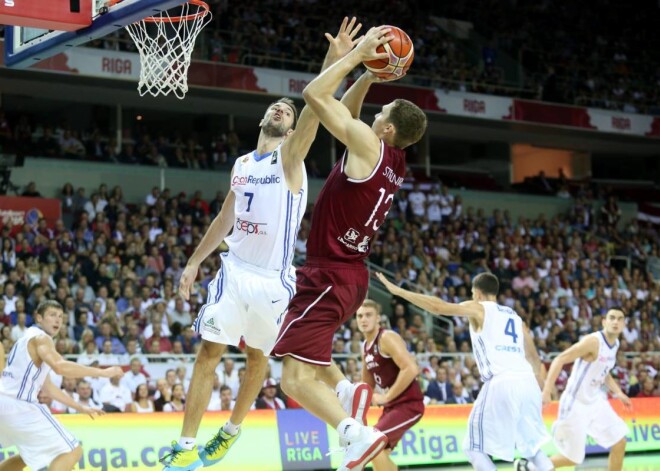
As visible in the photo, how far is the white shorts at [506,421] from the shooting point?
9125mm

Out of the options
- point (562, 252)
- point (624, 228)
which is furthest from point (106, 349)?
point (624, 228)

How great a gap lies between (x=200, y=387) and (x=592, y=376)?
6.07 metres

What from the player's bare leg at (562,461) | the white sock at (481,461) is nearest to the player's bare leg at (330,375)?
the white sock at (481,461)

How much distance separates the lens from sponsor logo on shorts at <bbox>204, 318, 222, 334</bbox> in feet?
22.4

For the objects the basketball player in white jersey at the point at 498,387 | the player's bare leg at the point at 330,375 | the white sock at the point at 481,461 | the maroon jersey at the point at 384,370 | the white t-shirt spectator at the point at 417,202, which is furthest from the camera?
the white t-shirt spectator at the point at 417,202

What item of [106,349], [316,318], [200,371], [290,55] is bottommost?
[106,349]

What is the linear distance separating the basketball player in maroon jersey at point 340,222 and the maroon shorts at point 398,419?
155 inches

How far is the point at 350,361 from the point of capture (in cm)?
1555

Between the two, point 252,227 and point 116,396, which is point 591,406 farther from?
point 116,396

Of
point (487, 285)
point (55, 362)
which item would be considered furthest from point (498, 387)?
point (55, 362)

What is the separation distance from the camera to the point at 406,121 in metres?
6.17

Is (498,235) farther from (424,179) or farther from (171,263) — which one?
(171,263)

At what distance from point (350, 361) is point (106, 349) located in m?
3.72

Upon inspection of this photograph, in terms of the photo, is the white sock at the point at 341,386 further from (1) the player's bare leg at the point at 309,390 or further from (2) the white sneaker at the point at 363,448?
(2) the white sneaker at the point at 363,448
